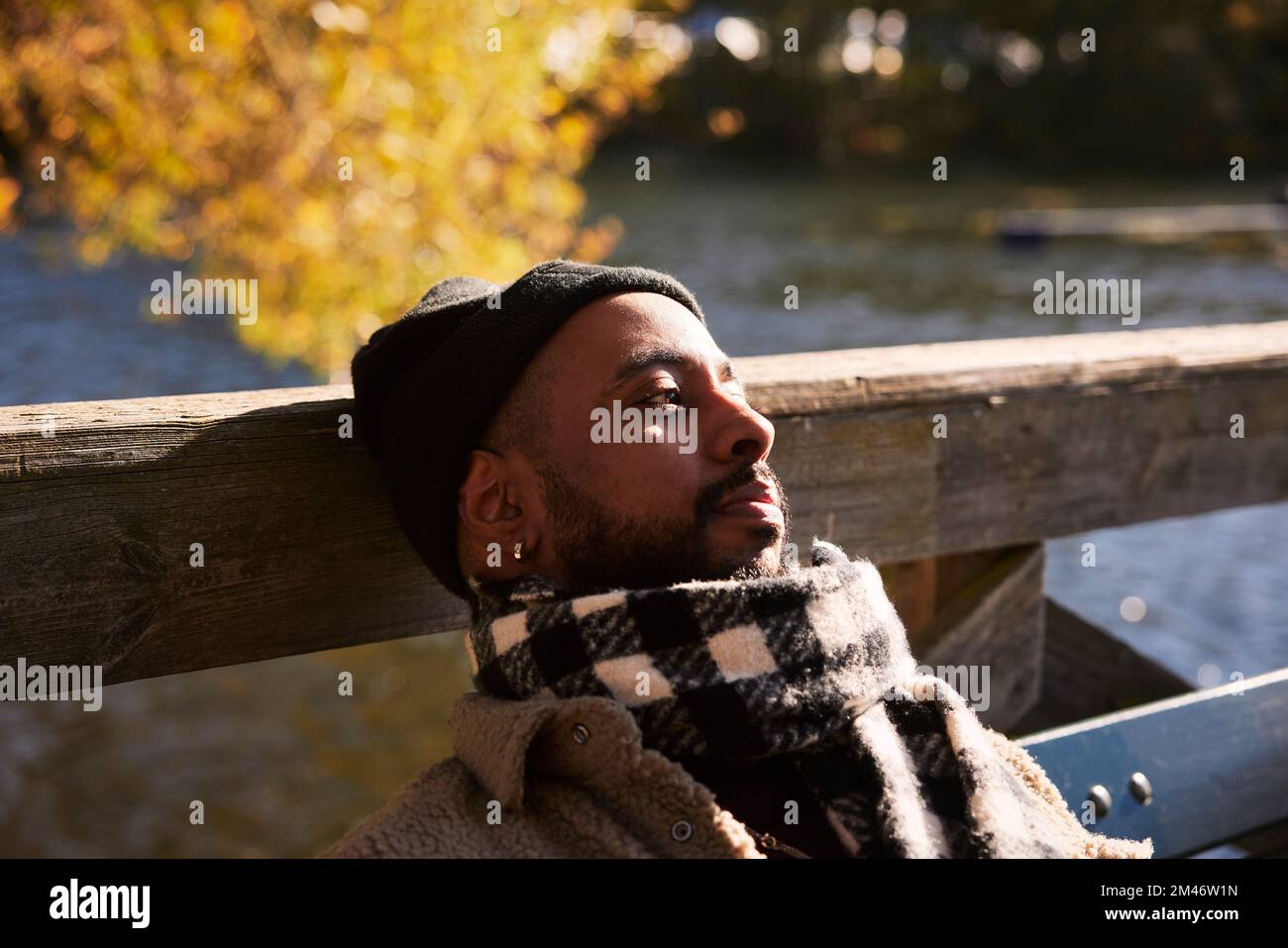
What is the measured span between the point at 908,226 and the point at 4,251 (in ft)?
51.3

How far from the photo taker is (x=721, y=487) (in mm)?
1820

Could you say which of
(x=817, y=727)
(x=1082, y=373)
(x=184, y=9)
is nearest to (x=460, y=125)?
(x=184, y=9)

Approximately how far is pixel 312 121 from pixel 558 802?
4485mm

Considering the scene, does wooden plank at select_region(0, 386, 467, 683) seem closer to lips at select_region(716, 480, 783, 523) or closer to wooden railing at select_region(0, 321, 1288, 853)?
wooden railing at select_region(0, 321, 1288, 853)

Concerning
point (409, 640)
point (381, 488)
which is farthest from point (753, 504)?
point (409, 640)

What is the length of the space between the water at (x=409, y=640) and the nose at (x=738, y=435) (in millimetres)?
4394

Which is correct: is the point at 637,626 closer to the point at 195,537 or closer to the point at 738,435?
the point at 738,435

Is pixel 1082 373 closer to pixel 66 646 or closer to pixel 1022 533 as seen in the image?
pixel 1022 533

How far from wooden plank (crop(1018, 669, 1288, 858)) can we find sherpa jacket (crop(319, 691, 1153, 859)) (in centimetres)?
77

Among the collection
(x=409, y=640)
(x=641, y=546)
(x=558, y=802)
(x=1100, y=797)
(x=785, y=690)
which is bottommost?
(x=409, y=640)

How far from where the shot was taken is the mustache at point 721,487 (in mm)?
1807

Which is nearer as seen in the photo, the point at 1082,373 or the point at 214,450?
the point at 214,450

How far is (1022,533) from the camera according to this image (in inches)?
106

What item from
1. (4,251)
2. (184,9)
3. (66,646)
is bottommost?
(66,646)
